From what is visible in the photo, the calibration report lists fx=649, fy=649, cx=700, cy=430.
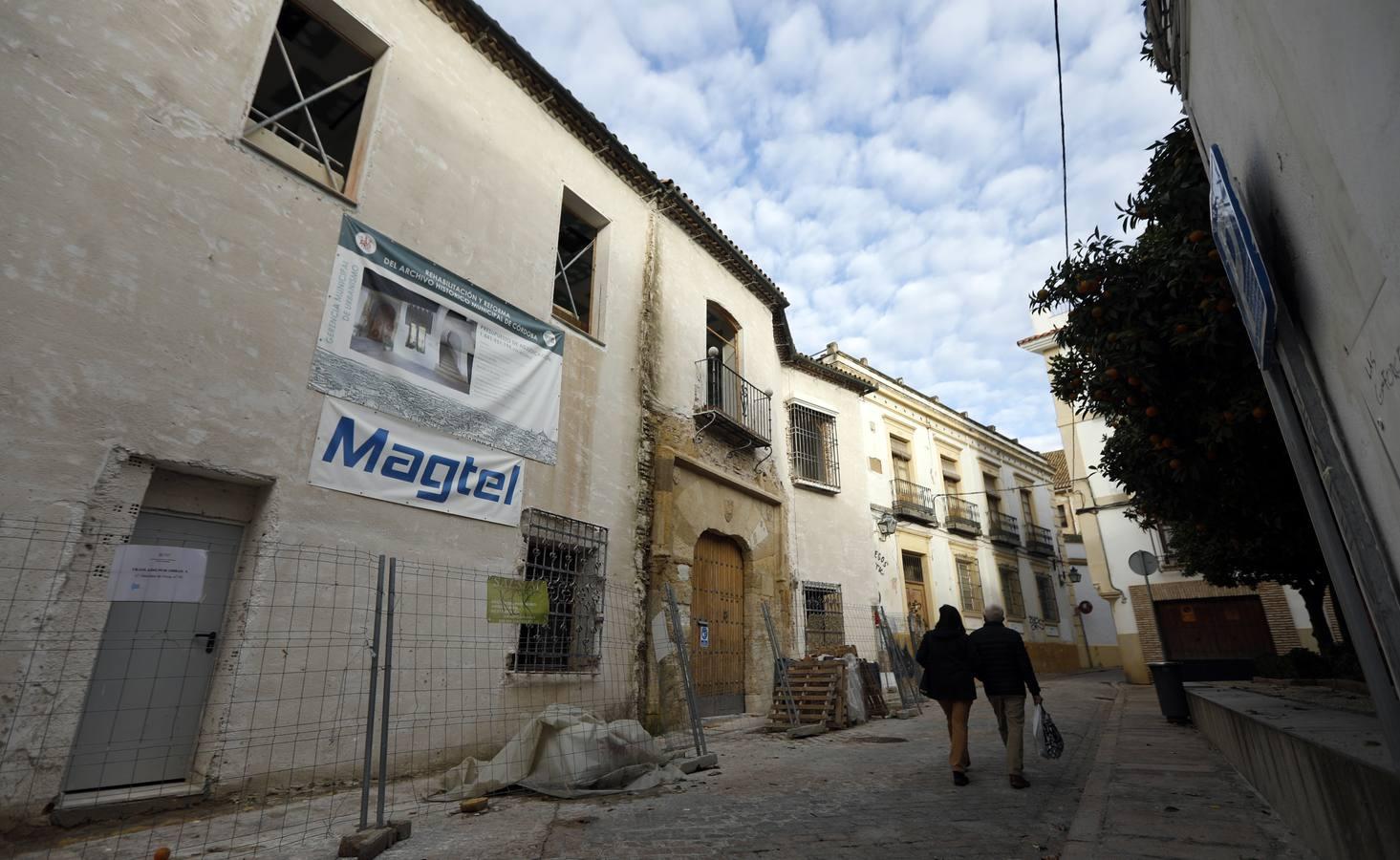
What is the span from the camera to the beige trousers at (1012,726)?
4.62m

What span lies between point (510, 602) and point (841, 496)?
28.1 ft

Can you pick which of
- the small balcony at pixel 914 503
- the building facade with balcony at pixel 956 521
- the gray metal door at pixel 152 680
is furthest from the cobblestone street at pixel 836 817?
the small balcony at pixel 914 503

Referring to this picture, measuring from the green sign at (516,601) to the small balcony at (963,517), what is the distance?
13.6 meters

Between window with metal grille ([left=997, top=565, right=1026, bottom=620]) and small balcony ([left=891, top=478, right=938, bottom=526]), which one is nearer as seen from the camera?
small balcony ([left=891, top=478, right=938, bottom=526])

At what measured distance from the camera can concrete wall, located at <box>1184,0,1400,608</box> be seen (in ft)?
4.97

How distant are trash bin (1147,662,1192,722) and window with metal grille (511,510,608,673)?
6.52m

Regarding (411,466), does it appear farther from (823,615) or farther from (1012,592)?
(1012,592)

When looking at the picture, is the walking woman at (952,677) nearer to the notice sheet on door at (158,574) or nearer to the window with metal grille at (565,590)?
the window with metal grille at (565,590)

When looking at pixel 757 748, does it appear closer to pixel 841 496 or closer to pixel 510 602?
pixel 510 602

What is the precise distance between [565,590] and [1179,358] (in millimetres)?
5961

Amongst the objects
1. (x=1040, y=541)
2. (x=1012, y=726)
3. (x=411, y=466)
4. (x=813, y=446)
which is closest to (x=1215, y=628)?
(x=1040, y=541)

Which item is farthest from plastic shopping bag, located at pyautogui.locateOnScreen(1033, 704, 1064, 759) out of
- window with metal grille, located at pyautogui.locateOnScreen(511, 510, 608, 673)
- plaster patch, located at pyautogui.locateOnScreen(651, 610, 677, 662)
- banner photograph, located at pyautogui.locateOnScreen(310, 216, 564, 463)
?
banner photograph, located at pyautogui.locateOnScreen(310, 216, 564, 463)

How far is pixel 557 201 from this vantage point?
828cm

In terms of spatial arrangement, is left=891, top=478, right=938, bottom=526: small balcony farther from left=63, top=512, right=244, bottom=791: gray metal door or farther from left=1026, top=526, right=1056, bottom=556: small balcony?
left=63, top=512, right=244, bottom=791: gray metal door
